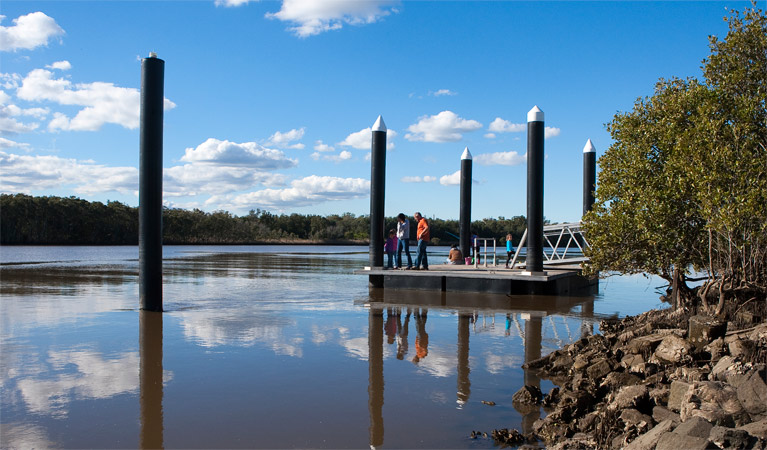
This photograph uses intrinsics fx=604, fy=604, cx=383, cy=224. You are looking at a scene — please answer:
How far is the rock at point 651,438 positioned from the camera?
4.21 m

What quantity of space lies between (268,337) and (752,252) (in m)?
6.93

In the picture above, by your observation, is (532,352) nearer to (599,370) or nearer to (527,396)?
(599,370)

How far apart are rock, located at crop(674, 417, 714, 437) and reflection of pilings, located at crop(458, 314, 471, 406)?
7.22 feet

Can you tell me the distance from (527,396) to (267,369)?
305cm

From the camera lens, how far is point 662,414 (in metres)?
5.00

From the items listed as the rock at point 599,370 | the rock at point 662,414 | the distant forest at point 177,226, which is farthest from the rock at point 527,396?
the distant forest at point 177,226

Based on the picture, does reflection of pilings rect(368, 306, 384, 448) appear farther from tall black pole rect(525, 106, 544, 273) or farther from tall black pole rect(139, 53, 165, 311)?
tall black pole rect(525, 106, 544, 273)

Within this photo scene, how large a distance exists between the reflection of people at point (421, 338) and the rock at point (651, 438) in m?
3.67

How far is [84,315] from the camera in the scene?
11.2 metres

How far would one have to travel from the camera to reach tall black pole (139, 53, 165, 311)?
11.2 m

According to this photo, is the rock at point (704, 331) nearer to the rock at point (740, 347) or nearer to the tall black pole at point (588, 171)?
the rock at point (740, 347)

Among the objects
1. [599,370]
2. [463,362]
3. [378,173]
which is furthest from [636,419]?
[378,173]

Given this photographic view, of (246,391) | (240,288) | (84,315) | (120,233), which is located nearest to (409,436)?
(246,391)

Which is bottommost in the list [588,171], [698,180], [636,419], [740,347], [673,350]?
[636,419]
